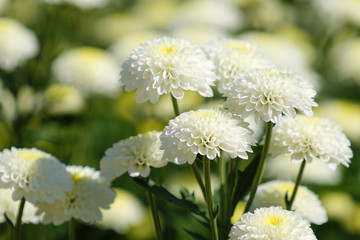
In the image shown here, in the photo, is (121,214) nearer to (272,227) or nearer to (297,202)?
(297,202)

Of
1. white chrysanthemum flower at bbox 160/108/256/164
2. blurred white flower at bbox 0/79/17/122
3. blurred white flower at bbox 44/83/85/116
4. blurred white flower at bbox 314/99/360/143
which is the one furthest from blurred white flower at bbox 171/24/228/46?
white chrysanthemum flower at bbox 160/108/256/164

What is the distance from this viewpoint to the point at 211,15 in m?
4.34

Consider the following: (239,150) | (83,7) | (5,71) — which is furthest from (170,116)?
(239,150)

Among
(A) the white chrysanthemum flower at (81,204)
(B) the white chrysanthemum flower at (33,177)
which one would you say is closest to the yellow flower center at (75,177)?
(A) the white chrysanthemum flower at (81,204)

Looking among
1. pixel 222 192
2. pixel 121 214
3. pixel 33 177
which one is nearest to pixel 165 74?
pixel 222 192

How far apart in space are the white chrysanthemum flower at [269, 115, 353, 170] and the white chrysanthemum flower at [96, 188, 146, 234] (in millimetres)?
1399

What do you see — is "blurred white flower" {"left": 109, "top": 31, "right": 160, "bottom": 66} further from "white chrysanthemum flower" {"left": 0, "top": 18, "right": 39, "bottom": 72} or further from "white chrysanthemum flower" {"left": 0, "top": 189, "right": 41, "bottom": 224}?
"white chrysanthemum flower" {"left": 0, "top": 189, "right": 41, "bottom": 224}

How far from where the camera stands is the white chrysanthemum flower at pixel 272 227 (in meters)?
1.32

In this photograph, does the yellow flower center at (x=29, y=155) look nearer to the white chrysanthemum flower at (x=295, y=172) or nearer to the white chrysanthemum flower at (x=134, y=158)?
the white chrysanthemum flower at (x=134, y=158)

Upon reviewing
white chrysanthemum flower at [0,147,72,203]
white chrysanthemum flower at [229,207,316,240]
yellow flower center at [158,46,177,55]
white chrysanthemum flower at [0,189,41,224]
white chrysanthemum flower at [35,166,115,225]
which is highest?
yellow flower center at [158,46,177,55]

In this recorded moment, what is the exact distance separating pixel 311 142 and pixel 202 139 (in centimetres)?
37

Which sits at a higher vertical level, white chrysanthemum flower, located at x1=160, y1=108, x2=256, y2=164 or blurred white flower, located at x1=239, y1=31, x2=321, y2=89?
white chrysanthemum flower, located at x1=160, y1=108, x2=256, y2=164

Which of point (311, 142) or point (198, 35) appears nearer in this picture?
point (311, 142)

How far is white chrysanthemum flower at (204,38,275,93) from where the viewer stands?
68.9 inches
